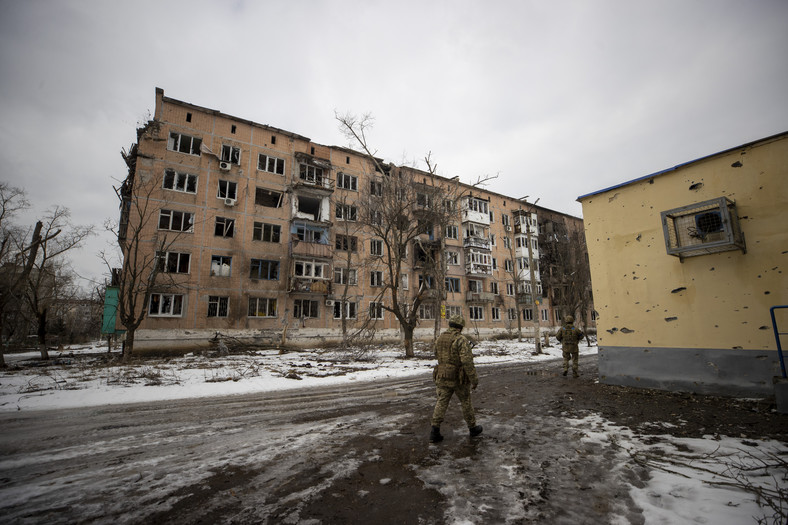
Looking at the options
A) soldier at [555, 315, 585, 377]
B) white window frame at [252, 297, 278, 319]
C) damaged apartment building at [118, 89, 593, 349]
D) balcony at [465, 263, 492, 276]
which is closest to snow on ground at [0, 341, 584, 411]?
damaged apartment building at [118, 89, 593, 349]

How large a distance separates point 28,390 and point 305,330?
17.2 meters

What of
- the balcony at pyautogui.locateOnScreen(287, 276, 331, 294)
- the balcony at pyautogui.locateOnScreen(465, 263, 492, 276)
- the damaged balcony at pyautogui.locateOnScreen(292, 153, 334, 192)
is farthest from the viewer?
the balcony at pyautogui.locateOnScreen(465, 263, 492, 276)

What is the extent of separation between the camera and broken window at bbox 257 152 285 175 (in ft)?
89.0

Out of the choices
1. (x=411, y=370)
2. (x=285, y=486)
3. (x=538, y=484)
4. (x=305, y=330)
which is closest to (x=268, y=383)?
(x=411, y=370)

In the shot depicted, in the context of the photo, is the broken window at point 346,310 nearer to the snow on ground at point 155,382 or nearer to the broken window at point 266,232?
the broken window at point 266,232

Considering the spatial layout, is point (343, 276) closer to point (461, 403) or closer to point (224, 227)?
point (224, 227)

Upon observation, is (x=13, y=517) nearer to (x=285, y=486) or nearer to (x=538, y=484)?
(x=285, y=486)

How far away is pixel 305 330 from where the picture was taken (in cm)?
2603

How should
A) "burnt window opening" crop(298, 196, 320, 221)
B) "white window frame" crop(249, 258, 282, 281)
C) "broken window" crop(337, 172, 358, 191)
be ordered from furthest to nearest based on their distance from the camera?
1. "broken window" crop(337, 172, 358, 191)
2. "burnt window opening" crop(298, 196, 320, 221)
3. "white window frame" crop(249, 258, 282, 281)

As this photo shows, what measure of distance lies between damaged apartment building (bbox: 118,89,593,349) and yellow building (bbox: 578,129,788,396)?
436 inches

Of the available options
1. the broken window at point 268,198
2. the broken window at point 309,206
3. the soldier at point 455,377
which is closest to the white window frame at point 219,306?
the broken window at point 268,198

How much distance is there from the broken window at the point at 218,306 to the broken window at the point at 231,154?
10.6 metres

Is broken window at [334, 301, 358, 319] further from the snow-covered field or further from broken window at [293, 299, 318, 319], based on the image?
the snow-covered field

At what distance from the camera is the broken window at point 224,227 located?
80.5 ft
